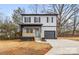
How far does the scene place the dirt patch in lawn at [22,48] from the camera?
349 inches

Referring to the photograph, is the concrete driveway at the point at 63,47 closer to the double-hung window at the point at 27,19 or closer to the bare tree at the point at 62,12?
the bare tree at the point at 62,12

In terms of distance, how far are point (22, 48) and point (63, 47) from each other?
510 mm

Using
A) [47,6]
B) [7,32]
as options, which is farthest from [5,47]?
[47,6]

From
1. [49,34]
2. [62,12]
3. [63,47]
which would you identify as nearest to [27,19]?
[49,34]

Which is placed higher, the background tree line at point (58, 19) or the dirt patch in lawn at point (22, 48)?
the background tree line at point (58, 19)

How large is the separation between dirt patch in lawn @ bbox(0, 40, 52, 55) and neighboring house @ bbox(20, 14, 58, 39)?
104 millimetres

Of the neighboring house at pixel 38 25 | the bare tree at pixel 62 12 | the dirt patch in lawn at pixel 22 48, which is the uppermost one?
the bare tree at pixel 62 12

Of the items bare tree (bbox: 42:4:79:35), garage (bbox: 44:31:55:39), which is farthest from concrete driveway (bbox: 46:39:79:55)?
bare tree (bbox: 42:4:79:35)

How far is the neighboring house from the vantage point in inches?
350

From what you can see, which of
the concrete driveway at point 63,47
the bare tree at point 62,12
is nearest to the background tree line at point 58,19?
the bare tree at point 62,12

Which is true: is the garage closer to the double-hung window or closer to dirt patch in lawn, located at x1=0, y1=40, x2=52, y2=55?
dirt patch in lawn, located at x1=0, y1=40, x2=52, y2=55

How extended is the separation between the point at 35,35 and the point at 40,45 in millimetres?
140

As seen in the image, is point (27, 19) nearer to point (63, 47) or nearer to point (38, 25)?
point (38, 25)

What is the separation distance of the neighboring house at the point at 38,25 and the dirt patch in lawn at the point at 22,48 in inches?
4.1
